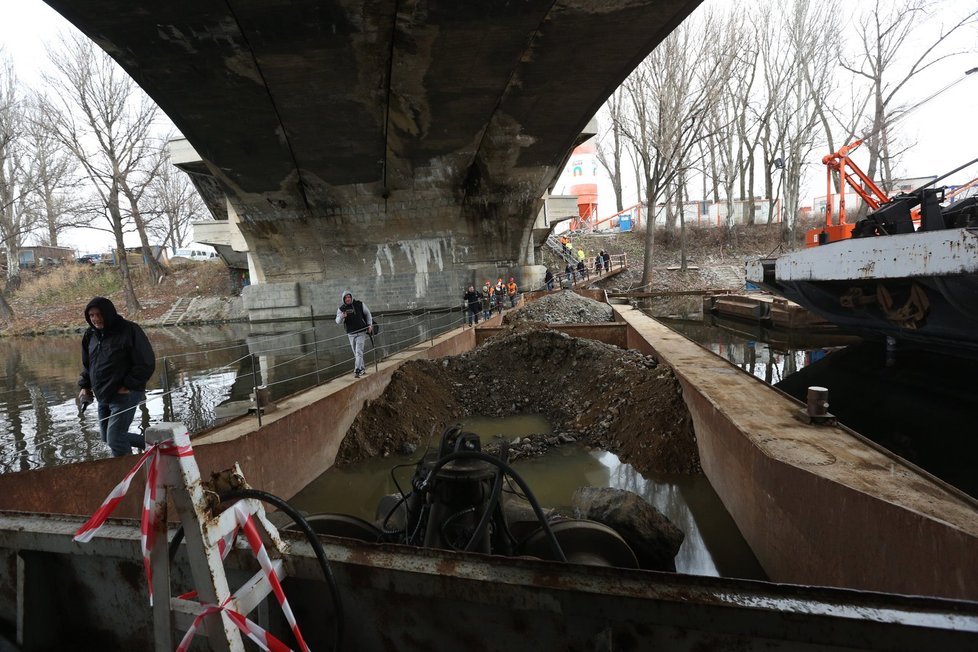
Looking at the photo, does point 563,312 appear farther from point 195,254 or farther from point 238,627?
point 195,254

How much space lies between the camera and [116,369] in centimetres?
415

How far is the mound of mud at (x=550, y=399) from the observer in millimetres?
5578

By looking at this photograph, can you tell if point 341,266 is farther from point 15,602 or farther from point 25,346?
point 15,602

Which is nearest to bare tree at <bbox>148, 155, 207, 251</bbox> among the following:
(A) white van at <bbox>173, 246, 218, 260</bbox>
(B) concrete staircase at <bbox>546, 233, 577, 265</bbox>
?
(A) white van at <bbox>173, 246, 218, 260</bbox>

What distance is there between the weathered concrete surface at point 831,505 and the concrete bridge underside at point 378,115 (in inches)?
427

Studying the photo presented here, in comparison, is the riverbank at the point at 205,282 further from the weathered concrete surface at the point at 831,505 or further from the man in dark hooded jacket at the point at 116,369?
the man in dark hooded jacket at the point at 116,369

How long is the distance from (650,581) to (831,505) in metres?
1.95

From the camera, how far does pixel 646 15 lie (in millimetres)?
11125

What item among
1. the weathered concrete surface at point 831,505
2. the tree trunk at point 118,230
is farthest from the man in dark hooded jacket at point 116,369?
the tree trunk at point 118,230

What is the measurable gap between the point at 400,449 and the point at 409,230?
1854 cm

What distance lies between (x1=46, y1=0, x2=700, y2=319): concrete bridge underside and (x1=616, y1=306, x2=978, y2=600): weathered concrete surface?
10.9 meters

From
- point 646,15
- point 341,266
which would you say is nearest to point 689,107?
point 646,15

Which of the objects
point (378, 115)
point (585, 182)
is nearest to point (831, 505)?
point (378, 115)

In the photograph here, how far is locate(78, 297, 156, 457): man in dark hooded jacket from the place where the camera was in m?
4.11
